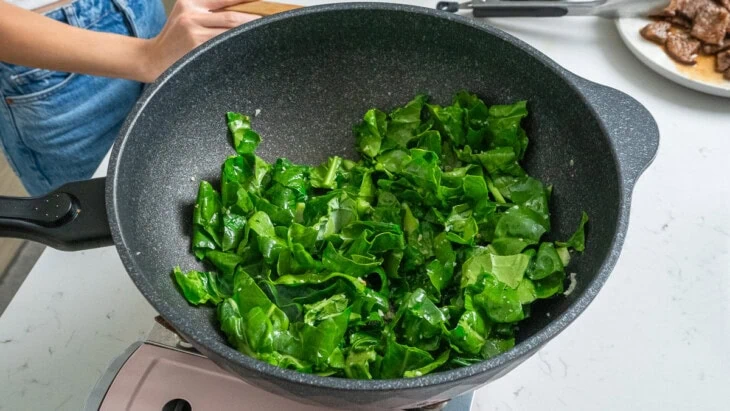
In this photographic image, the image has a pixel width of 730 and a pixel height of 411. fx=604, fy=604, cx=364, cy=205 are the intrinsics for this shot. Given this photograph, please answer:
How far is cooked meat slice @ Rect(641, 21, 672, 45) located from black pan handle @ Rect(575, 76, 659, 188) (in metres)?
0.40

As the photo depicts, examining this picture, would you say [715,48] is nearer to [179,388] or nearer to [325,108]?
[325,108]

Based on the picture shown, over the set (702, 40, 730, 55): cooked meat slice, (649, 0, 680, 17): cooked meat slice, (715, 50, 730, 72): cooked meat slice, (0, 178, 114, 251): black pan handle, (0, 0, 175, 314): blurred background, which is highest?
(0, 178, 114, 251): black pan handle

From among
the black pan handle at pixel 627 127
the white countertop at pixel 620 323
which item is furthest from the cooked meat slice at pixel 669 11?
the black pan handle at pixel 627 127

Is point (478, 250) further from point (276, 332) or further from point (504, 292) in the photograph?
point (276, 332)

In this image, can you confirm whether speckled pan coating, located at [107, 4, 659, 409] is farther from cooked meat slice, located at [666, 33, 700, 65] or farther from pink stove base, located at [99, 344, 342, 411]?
cooked meat slice, located at [666, 33, 700, 65]

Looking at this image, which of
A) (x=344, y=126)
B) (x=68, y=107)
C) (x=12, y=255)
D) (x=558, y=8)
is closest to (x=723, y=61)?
(x=558, y=8)

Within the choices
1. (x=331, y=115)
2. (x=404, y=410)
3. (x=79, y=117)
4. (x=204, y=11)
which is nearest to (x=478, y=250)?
(x=404, y=410)

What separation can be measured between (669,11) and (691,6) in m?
0.04

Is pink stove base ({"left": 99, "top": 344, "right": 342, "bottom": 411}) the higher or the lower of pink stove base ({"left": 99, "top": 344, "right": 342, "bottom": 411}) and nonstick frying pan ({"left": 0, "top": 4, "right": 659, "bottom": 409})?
the lower

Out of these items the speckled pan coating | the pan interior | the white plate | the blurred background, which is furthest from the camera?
the blurred background

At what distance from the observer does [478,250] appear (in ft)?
2.20

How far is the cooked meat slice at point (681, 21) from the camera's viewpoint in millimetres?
1034

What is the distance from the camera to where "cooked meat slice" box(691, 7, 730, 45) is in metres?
1.00

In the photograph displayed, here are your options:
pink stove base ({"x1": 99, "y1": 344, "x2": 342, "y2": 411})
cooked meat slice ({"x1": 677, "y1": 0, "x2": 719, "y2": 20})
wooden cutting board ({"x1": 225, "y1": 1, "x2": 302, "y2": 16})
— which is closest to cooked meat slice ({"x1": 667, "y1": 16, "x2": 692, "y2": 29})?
cooked meat slice ({"x1": 677, "y1": 0, "x2": 719, "y2": 20})
